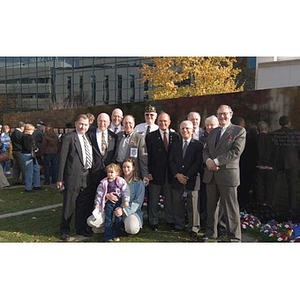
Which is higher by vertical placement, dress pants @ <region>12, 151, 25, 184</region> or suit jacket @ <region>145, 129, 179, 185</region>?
suit jacket @ <region>145, 129, 179, 185</region>

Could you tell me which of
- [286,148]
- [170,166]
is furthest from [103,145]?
[286,148]

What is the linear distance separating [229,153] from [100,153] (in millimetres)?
2025

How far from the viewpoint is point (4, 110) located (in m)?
38.8

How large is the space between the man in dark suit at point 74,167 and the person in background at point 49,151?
5.53 metres

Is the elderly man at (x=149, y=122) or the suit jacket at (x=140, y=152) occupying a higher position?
the elderly man at (x=149, y=122)

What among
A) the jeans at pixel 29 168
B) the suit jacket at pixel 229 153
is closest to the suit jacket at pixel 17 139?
the jeans at pixel 29 168

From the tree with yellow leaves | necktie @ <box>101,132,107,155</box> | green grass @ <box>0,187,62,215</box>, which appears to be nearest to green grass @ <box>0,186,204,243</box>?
green grass @ <box>0,187,62,215</box>

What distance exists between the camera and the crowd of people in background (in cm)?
524

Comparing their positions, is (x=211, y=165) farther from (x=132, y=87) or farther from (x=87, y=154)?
(x=132, y=87)

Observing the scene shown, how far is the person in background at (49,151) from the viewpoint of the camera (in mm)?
10898

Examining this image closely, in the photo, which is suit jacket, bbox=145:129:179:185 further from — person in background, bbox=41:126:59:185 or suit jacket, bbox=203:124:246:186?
person in background, bbox=41:126:59:185

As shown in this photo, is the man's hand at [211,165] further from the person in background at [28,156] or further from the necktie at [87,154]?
the person in background at [28,156]

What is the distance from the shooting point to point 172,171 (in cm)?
590
